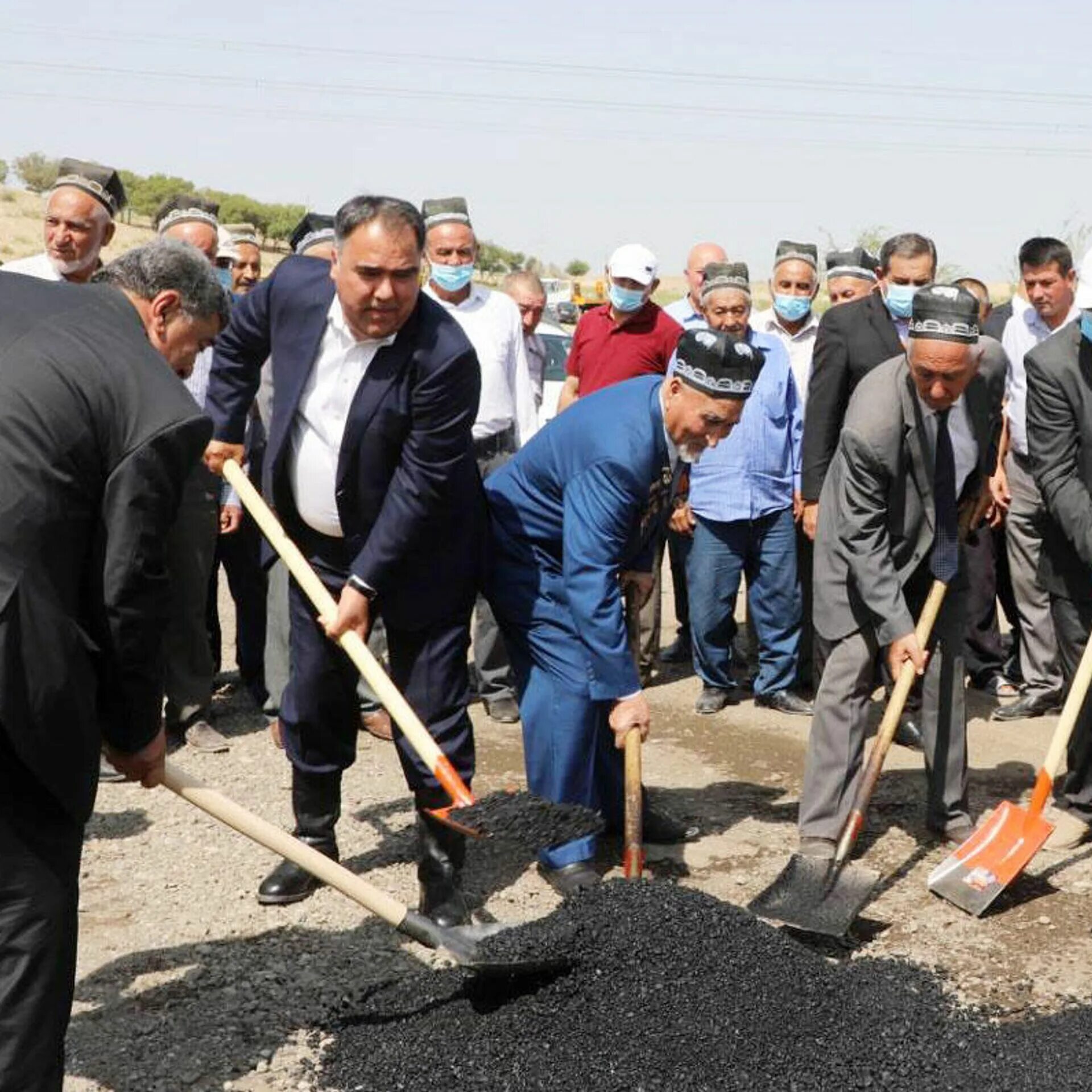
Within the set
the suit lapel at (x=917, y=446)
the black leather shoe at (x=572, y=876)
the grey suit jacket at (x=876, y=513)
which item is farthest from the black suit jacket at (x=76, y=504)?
the suit lapel at (x=917, y=446)

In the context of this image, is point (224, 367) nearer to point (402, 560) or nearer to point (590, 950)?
point (402, 560)

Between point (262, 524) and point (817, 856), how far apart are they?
2130 millimetres

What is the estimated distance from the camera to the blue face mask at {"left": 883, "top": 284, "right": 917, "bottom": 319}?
23.4ft

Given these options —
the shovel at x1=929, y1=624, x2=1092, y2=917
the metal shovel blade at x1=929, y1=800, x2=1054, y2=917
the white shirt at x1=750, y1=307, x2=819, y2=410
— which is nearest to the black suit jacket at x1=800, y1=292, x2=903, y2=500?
the white shirt at x1=750, y1=307, x2=819, y2=410

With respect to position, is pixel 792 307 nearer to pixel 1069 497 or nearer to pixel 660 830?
pixel 1069 497

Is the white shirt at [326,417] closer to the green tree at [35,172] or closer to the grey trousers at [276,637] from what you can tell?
the grey trousers at [276,637]

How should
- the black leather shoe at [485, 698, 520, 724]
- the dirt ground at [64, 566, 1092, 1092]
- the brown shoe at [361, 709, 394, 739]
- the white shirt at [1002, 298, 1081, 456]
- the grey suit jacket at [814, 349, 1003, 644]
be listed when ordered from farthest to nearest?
the white shirt at [1002, 298, 1081, 456] < the black leather shoe at [485, 698, 520, 724] < the brown shoe at [361, 709, 394, 739] < the grey suit jacket at [814, 349, 1003, 644] < the dirt ground at [64, 566, 1092, 1092]

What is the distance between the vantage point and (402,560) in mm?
4801

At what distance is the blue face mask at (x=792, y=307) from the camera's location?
26.7ft

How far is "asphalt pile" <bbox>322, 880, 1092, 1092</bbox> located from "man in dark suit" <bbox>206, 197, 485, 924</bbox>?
817mm

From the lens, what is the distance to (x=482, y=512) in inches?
202

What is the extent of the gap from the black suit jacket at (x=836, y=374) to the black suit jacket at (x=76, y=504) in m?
4.25

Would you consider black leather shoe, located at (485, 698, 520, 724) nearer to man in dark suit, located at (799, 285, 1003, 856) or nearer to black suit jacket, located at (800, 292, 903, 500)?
black suit jacket, located at (800, 292, 903, 500)

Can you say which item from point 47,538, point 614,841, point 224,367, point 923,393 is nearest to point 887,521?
point 923,393
